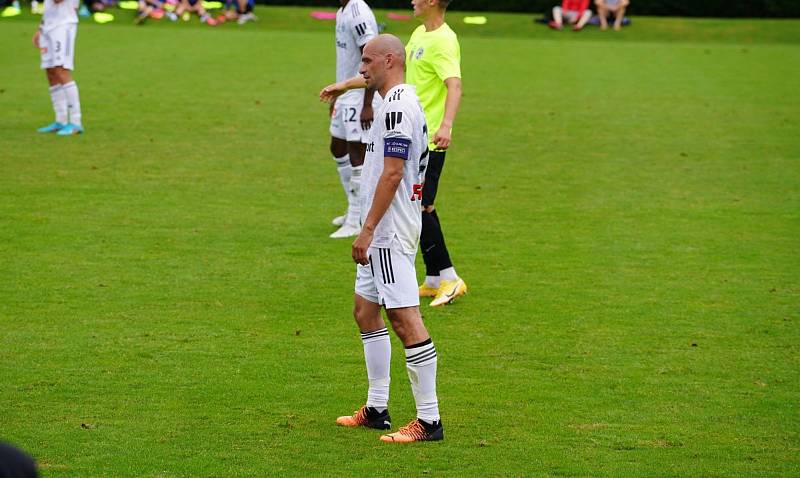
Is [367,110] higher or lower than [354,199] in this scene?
higher

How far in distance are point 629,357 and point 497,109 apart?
1193 centimetres

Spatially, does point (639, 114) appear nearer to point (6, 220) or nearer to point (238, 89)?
point (238, 89)

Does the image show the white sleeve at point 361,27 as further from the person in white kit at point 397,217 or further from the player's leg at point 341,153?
the person in white kit at point 397,217

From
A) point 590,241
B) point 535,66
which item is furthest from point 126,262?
point 535,66

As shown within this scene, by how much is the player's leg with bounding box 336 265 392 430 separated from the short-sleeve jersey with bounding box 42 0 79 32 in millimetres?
11068

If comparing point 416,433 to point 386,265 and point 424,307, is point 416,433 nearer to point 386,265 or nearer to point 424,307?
point 386,265

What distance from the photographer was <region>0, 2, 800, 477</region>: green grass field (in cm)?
623

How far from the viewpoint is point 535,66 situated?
81.4 ft

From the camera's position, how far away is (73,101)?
16203mm

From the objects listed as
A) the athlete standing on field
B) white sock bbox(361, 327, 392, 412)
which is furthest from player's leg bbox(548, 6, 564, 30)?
white sock bbox(361, 327, 392, 412)

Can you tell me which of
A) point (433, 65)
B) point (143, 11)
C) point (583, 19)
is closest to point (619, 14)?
point (583, 19)

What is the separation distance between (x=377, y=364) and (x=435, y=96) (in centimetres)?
312

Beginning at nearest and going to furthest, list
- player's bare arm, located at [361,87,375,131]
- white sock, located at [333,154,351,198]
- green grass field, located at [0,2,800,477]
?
green grass field, located at [0,2,800,477] < player's bare arm, located at [361,87,375,131] < white sock, located at [333,154,351,198]

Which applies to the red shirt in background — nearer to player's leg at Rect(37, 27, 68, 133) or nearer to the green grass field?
the green grass field
